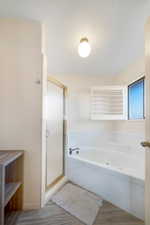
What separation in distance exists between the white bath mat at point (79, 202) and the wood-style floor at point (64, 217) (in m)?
0.07

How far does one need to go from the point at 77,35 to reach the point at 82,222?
2.37 m

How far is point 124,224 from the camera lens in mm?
1760

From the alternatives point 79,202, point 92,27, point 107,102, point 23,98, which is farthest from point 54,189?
point 92,27

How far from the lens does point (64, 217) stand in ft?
6.17

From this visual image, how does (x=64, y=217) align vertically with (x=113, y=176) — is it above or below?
below

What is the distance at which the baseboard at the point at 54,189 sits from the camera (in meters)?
2.28

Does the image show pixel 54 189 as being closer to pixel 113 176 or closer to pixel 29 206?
pixel 29 206

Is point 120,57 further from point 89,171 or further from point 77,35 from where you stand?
point 89,171

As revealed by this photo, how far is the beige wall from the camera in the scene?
2.03m

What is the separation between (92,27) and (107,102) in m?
1.50

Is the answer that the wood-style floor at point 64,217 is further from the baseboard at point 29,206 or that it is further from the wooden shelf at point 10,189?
the wooden shelf at point 10,189

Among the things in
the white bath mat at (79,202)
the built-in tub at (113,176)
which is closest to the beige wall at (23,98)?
the white bath mat at (79,202)

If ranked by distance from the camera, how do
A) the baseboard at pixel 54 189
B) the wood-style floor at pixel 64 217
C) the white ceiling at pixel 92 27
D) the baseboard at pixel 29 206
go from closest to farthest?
the wood-style floor at pixel 64 217 → the white ceiling at pixel 92 27 → the baseboard at pixel 29 206 → the baseboard at pixel 54 189

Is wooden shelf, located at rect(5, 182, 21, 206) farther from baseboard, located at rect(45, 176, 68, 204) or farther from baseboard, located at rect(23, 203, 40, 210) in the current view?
baseboard, located at rect(45, 176, 68, 204)
